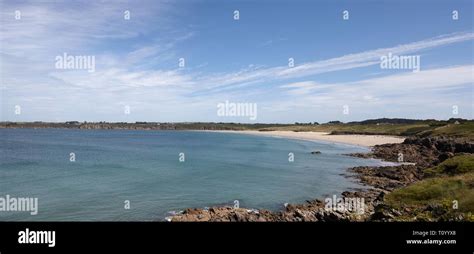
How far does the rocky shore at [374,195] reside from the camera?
75.9ft

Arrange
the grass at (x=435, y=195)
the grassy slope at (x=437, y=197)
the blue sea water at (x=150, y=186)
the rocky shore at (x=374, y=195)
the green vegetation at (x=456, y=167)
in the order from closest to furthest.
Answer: the grassy slope at (x=437, y=197) → the rocky shore at (x=374, y=195) → the grass at (x=435, y=195) → the blue sea water at (x=150, y=186) → the green vegetation at (x=456, y=167)

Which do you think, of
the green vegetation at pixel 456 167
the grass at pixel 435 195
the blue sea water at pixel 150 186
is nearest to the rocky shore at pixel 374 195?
the grass at pixel 435 195

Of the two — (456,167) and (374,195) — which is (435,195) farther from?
(456,167)

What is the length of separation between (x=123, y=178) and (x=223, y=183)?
51.7 ft
